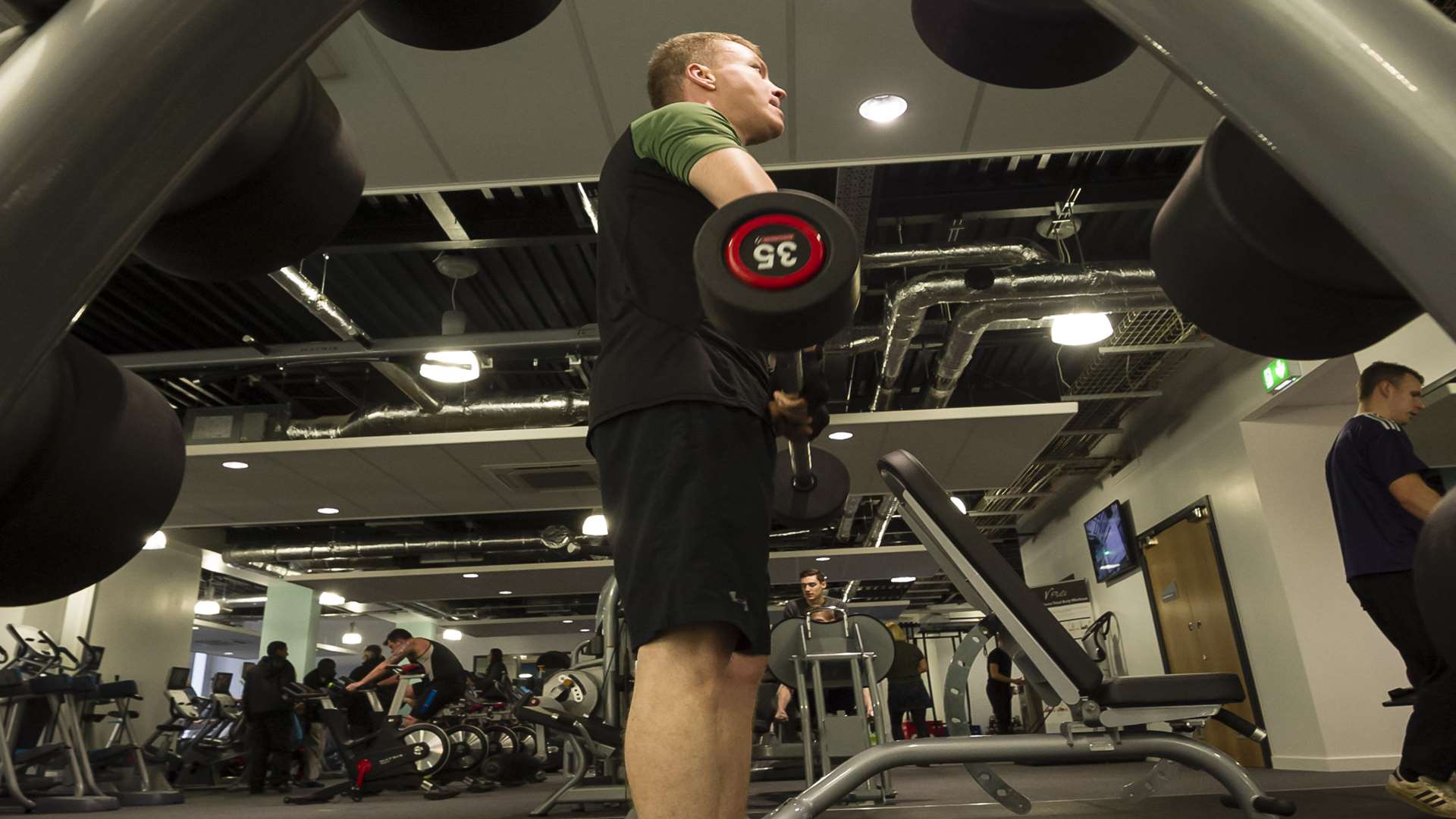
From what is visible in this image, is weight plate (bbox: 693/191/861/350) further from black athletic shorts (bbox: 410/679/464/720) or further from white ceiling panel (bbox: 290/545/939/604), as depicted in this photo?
white ceiling panel (bbox: 290/545/939/604)

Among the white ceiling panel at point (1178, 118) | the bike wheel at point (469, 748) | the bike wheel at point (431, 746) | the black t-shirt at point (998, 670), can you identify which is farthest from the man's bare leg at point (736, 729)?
the black t-shirt at point (998, 670)

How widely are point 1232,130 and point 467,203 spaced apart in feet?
14.9

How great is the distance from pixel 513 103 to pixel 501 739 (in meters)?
5.54

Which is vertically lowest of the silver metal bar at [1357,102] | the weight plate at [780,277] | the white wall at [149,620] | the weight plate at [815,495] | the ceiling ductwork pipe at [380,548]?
the silver metal bar at [1357,102]

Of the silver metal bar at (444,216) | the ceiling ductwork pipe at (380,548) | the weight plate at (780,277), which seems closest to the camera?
the weight plate at (780,277)

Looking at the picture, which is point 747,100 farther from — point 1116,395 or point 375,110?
point 1116,395

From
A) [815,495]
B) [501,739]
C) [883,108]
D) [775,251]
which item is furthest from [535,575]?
[775,251]

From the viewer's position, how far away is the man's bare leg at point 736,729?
0.87 m

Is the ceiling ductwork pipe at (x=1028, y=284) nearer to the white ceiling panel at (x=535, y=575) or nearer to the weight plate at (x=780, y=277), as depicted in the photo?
the weight plate at (x=780, y=277)

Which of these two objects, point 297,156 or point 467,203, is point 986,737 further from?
point 467,203

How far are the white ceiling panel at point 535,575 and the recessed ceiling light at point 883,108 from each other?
769 centimetres

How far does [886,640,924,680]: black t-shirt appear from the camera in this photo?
709 cm

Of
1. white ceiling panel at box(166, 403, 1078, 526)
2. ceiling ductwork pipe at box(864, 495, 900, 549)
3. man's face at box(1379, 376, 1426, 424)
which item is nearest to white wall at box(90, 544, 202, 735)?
white ceiling panel at box(166, 403, 1078, 526)

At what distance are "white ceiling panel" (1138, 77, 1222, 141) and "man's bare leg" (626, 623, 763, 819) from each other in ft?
9.53
